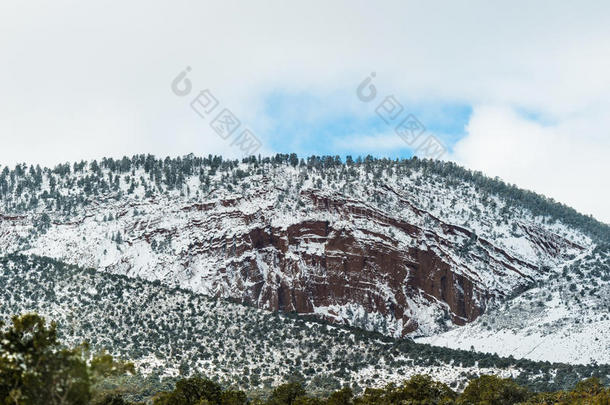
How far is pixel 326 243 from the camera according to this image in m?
164

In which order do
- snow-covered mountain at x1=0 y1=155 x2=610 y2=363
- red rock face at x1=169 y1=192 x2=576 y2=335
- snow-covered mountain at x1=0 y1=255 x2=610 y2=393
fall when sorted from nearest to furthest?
1. snow-covered mountain at x1=0 y1=255 x2=610 y2=393
2. snow-covered mountain at x1=0 y1=155 x2=610 y2=363
3. red rock face at x1=169 y1=192 x2=576 y2=335

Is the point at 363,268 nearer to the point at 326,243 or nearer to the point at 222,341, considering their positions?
the point at 326,243

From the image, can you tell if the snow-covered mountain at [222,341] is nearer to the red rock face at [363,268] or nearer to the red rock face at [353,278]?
the red rock face at [363,268]

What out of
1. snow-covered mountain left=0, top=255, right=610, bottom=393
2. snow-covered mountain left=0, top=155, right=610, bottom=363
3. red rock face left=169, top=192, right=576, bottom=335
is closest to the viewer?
snow-covered mountain left=0, top=255, right=610, bottom=393

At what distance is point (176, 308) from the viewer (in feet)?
411

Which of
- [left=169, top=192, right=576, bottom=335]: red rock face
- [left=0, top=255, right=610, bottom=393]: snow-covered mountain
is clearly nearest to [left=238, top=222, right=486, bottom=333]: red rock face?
[left=169, top=192, right=576, bottom=335]: red rock face

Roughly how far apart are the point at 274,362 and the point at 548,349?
4610cm

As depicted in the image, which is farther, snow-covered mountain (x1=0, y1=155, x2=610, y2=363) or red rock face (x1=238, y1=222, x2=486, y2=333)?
red rock face (x1=238, y1=222, x2=486, y2=333)

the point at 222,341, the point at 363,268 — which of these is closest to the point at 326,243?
the point at 363,268

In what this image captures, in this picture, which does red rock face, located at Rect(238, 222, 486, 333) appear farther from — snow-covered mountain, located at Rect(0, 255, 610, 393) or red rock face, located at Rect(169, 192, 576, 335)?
snow-covered mountain, located at Rect(0, 255, 610, 393)

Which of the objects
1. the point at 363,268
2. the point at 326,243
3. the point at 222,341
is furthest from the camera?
the point at 326,243

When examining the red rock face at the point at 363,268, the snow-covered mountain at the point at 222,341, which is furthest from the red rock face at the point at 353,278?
the snow-covered mountain at the point at 222,341

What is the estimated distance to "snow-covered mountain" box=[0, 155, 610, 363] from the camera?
15538cm

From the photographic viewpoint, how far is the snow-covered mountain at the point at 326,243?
15538 centimetres
